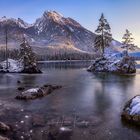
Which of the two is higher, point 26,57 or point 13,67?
point 26,57

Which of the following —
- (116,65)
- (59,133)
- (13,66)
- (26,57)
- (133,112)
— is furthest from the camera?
(13,66)

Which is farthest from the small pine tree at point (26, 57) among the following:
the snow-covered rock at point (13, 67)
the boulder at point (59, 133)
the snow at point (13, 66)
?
the boulder at point (59, 133)

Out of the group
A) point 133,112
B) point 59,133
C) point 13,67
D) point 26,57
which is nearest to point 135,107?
point 133,112

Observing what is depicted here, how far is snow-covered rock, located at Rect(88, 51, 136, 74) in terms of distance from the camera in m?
74.2

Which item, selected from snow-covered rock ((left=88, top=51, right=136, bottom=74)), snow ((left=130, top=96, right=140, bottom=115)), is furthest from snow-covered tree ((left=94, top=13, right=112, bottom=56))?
snow ((left=130, top=96, right=140, bottom=115))

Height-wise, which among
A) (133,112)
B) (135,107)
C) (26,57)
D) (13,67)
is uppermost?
(26,57)

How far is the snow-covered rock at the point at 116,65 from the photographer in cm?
7422

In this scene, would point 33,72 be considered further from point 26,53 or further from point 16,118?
point 16,118

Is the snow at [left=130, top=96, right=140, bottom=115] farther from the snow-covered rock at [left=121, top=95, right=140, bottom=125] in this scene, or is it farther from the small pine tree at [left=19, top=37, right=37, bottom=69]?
the small pine tree at [left=19, top=37, right=37, bottom=69]

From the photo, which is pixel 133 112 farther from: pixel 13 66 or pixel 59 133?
pixel 13 66

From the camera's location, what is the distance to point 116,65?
77.9 m

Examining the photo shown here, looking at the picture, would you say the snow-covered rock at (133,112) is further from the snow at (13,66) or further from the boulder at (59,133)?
the snow at (13,66)

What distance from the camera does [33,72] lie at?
7769cm

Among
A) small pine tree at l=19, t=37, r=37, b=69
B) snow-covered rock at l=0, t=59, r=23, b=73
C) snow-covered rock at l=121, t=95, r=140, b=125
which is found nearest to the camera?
snow-covered rock at l=121, t=95, r=140, b=125
